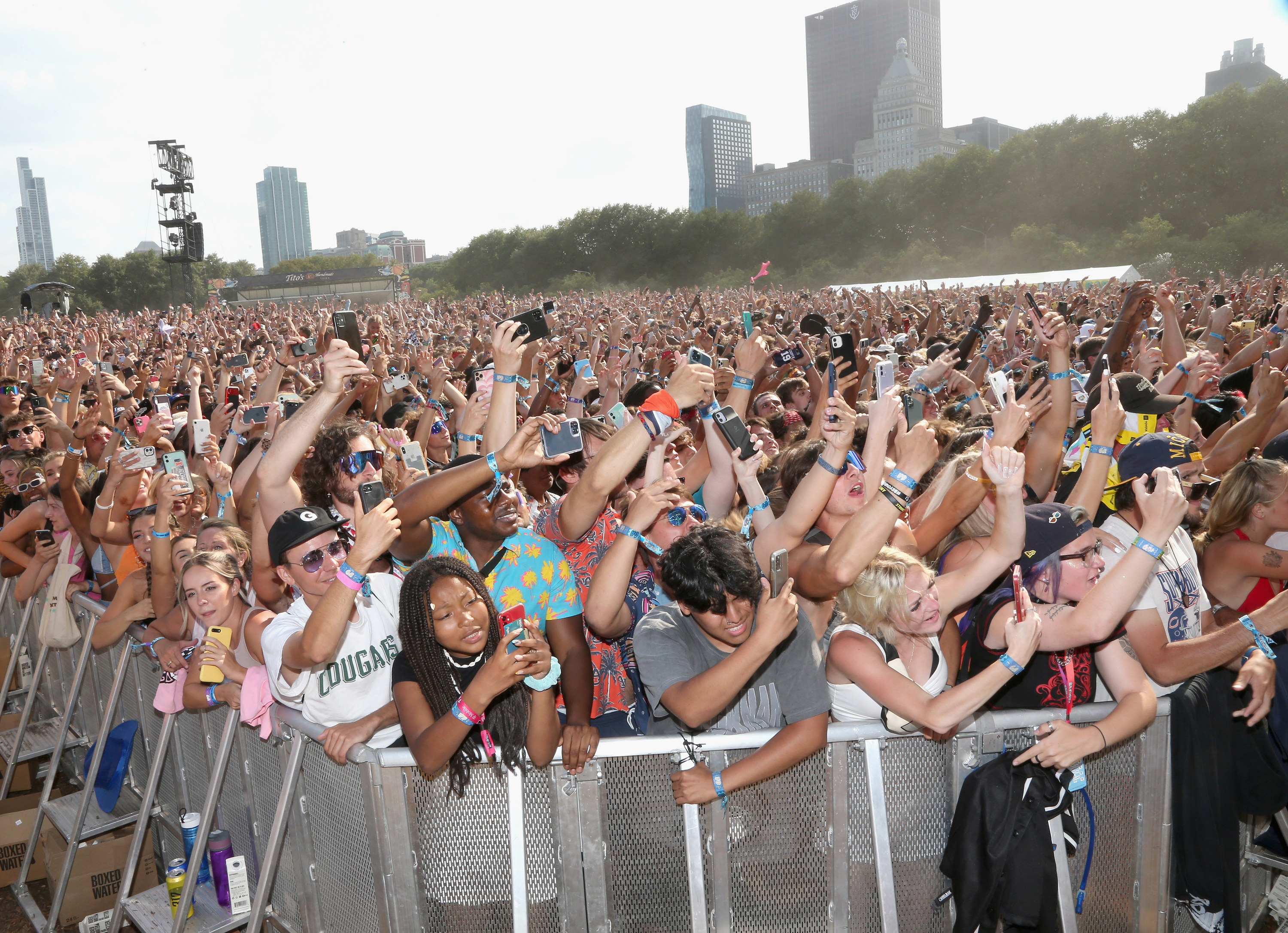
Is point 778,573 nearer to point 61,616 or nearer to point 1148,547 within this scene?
point 1148,547

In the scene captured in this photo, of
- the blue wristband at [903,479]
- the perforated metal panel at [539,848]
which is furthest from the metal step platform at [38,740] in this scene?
the blue wristband at [903,479]

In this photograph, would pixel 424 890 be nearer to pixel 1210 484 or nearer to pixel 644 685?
pixel 644 685

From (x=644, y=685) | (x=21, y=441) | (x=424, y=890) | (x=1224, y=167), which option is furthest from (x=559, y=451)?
(x=1224, y=167)

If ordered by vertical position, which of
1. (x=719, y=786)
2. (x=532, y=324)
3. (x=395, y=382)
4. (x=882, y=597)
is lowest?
(x=719, y=786)

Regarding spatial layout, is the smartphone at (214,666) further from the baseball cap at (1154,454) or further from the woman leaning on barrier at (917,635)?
the baseball cap at (1154,454)

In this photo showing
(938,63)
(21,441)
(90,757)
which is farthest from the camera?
(938,63)

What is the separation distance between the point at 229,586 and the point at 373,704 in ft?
3.48

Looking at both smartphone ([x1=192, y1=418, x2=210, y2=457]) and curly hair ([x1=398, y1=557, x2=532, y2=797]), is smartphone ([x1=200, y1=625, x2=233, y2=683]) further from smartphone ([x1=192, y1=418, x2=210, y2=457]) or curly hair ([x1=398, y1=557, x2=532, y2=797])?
smartphone ([x1=192, y1=418, x2=210, y2=457])

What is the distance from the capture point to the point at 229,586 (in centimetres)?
379

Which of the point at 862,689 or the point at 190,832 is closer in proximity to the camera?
the point at 862,689

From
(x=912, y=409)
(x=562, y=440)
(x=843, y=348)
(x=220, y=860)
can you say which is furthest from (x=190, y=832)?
(x=843, y=348)

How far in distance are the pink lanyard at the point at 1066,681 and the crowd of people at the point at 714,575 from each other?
37 mm

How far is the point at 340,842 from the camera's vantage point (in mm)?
2982

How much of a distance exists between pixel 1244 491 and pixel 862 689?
208cm
